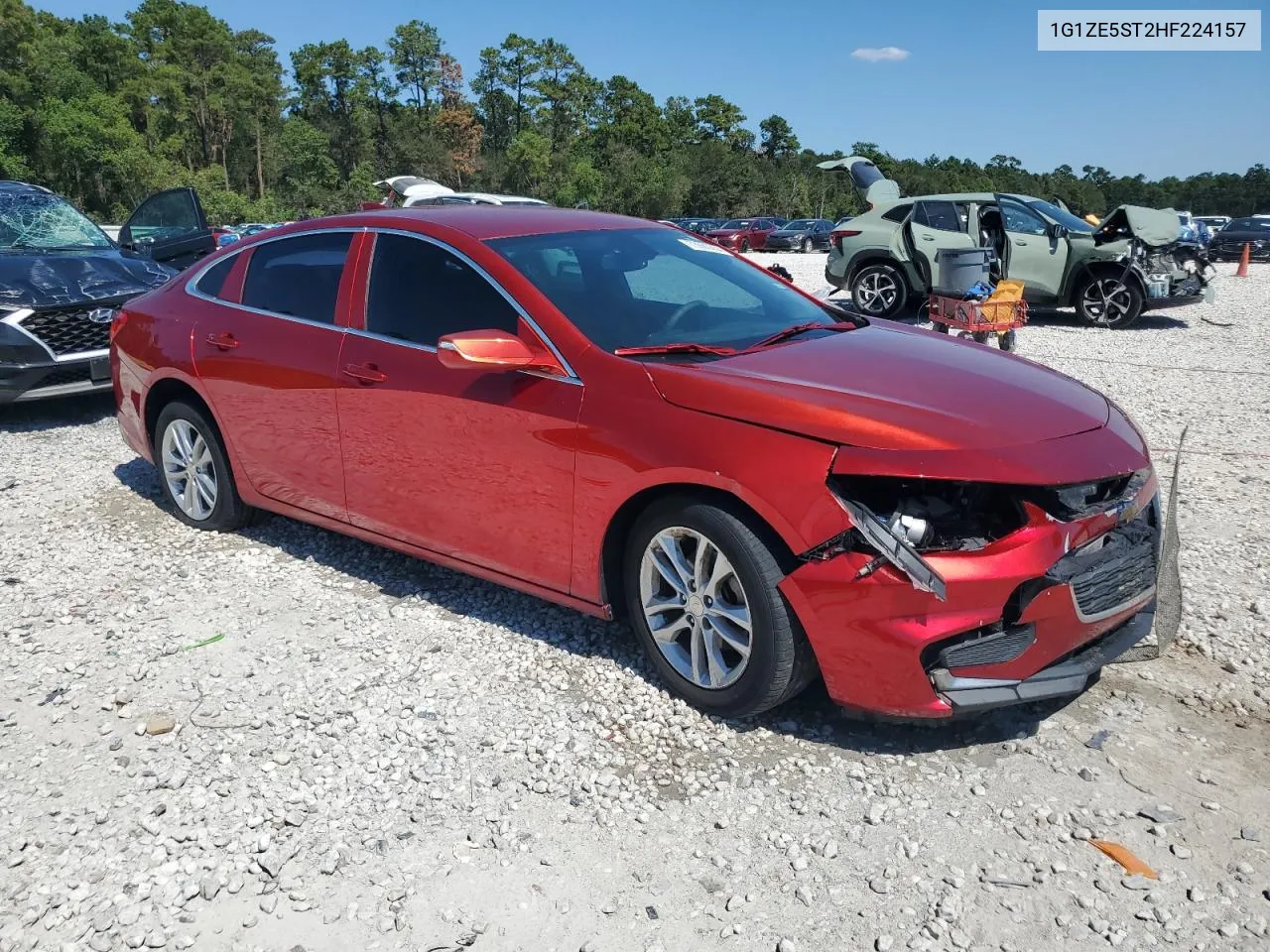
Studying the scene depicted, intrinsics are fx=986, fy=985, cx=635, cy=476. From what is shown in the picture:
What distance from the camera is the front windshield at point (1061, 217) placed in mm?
13070

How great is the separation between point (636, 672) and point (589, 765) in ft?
1.99

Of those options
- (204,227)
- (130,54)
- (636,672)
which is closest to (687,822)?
(636,672)

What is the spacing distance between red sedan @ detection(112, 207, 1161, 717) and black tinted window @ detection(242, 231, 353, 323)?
0.02 meters

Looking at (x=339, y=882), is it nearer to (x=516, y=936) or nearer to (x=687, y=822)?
(x=516, y=936)

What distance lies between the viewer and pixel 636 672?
371cm

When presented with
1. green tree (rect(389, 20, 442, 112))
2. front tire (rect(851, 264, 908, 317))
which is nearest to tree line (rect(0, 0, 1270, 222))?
green tree (rect(389, 20, 442, 112))

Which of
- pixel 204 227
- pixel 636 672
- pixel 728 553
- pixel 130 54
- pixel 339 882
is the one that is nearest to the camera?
pixel 339 882

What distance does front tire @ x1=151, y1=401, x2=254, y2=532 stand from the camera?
5.03 meters

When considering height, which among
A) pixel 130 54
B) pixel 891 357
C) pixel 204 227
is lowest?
pixel 891 357

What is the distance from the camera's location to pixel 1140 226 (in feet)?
40.5

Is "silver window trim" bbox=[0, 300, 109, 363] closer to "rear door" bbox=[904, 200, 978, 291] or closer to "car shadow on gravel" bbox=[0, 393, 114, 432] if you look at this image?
"car shadow on gravel" bbox=[0, 393, 114, 432]

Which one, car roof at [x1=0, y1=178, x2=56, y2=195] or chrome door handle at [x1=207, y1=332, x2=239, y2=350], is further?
car roof at [x1=0, y1=178, x2=56, y2=195]

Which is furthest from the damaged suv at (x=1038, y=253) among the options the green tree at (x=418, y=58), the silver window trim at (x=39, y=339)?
the green tree at (x=418, y=58)

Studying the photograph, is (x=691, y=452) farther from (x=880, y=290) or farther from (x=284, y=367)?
(x=880, y=290)
